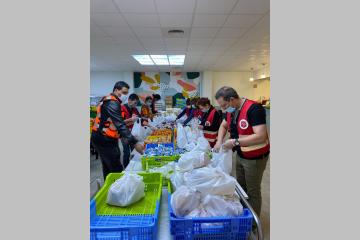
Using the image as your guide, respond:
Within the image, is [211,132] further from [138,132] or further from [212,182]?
[212,182]

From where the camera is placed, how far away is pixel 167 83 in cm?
1106

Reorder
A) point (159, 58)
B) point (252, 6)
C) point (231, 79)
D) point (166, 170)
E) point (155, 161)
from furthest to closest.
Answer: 1. point (231, 79)
2. point (159, 58)
3. point (252, 6)
4. point (155, 161)
5. point (166, 170)

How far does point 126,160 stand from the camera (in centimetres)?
383

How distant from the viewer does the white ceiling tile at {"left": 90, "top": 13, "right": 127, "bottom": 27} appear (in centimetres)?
350

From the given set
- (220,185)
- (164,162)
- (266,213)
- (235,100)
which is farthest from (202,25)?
(220,185)

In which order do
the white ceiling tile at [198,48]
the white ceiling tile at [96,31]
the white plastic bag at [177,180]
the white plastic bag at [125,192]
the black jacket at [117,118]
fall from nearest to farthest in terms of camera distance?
the white plastic bag at [125,192] → the white plastic bag at [177,180] → the black jacket at [117,118] → the white ceiling tile at [96,31] → the white ceiling tile at [198,48]

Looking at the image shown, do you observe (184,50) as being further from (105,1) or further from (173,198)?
(173,198)

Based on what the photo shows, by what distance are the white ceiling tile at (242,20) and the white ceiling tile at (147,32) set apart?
50.7 inches

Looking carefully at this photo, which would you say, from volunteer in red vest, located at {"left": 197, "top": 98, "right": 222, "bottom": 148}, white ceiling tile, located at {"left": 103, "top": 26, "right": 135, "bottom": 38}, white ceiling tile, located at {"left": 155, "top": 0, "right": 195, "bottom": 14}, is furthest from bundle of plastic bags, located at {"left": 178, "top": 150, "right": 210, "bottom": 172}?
white ceiling tile, located at {"left": 103, "top": 26, "right": 135, "bottom": 38}

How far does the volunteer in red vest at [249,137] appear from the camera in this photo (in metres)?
1.82

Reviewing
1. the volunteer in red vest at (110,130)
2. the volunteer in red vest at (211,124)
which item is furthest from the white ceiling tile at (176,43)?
the volunteer in red vest at (110,130)

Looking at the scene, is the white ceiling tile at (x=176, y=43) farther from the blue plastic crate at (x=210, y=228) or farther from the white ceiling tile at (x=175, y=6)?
the blue plastic crate at (x=210, y=228)

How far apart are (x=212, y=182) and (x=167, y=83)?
10.1m

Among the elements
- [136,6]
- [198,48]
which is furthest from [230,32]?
[136,6]
